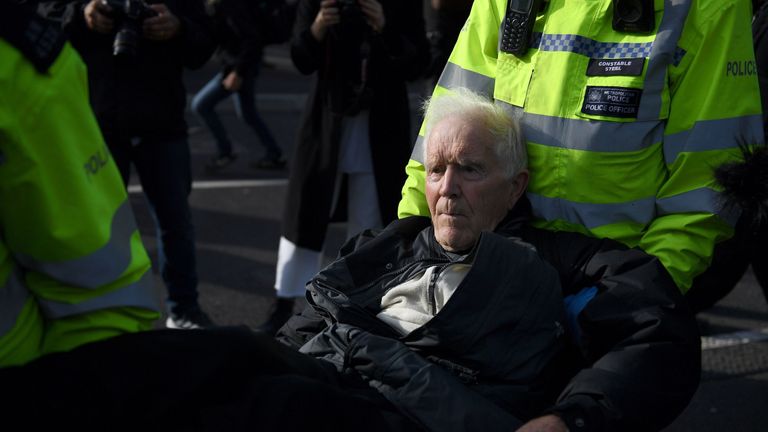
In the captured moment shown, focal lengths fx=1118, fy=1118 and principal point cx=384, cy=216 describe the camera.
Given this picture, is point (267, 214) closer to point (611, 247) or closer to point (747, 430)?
point (747, 430)

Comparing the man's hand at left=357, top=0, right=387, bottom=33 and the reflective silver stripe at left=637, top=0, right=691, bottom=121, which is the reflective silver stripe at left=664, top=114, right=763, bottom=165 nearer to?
Result: the reflective silver stripe at left=637, top=0, right=691, bottom=121

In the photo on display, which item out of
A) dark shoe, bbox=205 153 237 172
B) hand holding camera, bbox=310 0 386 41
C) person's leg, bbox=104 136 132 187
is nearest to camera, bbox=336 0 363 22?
hand holding camera, bbox=310 0 386 41

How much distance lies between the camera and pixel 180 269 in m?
4.89

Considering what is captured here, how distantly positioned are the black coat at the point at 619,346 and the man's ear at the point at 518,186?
0.54 ft

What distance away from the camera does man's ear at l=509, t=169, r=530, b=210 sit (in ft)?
9.98

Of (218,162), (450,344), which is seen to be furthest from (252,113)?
(450,344)

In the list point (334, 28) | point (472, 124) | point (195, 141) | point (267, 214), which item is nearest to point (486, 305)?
point (472, 124)

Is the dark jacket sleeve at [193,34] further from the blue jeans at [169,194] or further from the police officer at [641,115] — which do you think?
the police officer at [641,115]

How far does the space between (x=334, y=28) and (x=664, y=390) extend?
2544mm

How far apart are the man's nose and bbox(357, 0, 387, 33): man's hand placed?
5.96 ft

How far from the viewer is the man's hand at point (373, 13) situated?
4664 millimetres

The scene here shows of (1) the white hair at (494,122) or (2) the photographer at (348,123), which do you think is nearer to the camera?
(1) the white hair at (494,122)

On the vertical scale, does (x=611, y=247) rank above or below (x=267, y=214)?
above

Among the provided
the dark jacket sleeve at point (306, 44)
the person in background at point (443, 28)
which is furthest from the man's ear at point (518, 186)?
the person in background at point (443, 28)
